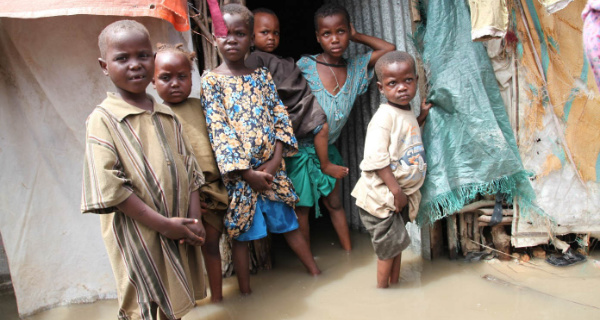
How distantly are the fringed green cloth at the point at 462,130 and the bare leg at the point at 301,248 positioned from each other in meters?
0.76

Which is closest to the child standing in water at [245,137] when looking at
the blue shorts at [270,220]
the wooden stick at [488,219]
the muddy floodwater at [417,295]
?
the blue shorts at [270,220]

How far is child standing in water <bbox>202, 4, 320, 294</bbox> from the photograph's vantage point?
104 inches

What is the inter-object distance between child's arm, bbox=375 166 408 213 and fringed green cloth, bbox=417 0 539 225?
A: 31 centimetres

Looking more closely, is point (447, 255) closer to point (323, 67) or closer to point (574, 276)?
point (574, 276)

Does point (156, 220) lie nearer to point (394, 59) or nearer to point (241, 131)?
point (241, 131)

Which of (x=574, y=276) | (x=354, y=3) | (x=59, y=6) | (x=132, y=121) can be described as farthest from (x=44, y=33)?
(x=574, y=276)

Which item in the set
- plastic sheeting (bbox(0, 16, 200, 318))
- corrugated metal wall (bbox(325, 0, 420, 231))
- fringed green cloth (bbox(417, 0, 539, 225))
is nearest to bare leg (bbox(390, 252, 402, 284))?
fringed green cloth (bbox(417, 0, 539, 225))

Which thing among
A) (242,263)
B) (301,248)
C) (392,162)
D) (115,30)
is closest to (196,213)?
(242,263)

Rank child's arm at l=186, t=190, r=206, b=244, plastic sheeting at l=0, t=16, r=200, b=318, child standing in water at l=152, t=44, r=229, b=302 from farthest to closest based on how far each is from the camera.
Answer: plastic sheeting at l=0, t=16, r=200, b=318
child standing in water at l=152, t=44, r=229, b=302
child's arm at l=186, t=190, r=206, b=244

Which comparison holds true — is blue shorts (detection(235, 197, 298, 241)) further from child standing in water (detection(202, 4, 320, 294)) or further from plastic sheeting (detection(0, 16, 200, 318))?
plastic sheeting (detection(0, 16, 200, 318))

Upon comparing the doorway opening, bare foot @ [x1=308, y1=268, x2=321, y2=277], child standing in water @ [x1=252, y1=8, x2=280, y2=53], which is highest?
the doorway opening

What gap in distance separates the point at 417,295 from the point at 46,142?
7.79 feet

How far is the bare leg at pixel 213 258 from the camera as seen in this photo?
2771mm

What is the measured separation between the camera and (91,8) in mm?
2348
